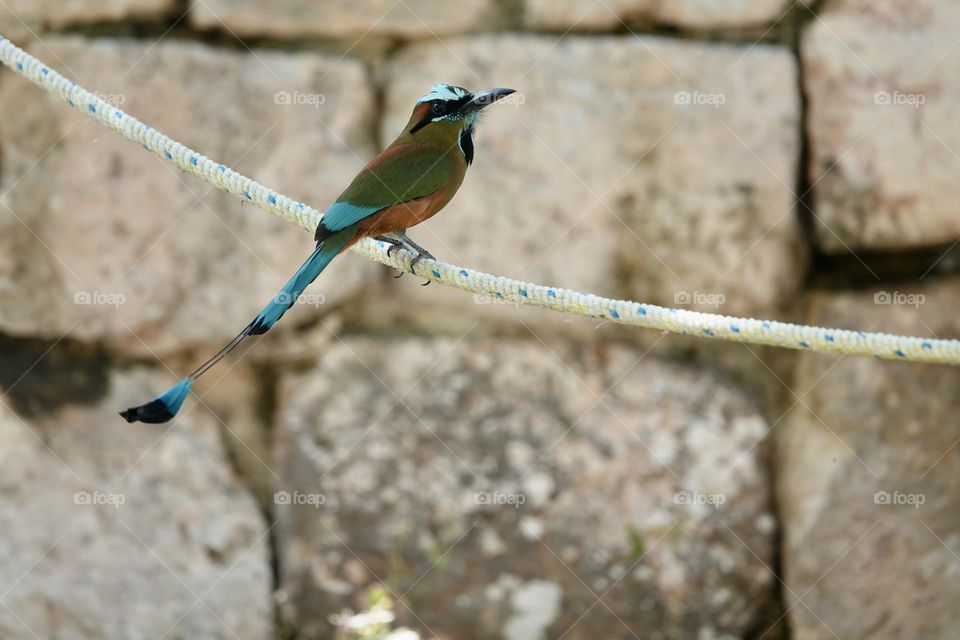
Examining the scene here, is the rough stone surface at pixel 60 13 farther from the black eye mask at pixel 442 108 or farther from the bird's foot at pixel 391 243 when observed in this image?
the bird's foot at pixel 391 243

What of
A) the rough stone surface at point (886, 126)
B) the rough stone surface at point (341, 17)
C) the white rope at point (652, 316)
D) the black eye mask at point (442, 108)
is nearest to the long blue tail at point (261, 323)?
the white rope at point (652, 316)

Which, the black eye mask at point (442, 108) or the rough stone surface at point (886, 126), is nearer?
the black eye mask at point (442, 108)

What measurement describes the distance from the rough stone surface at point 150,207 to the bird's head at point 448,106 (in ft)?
2.18

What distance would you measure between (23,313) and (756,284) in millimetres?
2188

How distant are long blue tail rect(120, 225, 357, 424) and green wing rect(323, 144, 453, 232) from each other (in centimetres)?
5

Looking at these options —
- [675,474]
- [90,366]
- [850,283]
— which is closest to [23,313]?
[90,366]

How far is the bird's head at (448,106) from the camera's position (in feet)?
9.61

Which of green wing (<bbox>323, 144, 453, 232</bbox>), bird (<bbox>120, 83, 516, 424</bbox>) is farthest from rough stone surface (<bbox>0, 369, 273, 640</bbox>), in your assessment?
green wing (<bbox>323, 144, 453, 232</bbox>)

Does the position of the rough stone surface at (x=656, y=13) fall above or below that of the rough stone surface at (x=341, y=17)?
below

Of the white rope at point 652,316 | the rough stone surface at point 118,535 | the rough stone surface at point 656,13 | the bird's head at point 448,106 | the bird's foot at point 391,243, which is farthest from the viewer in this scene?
the rough stone surface at point 656,13

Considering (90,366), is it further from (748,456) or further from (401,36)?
(748,456)

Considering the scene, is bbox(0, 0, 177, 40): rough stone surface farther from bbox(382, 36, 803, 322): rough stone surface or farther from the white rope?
the white rope

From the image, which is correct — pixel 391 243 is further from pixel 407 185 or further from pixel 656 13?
pixel 656 13

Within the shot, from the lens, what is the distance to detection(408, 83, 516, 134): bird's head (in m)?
2.93
